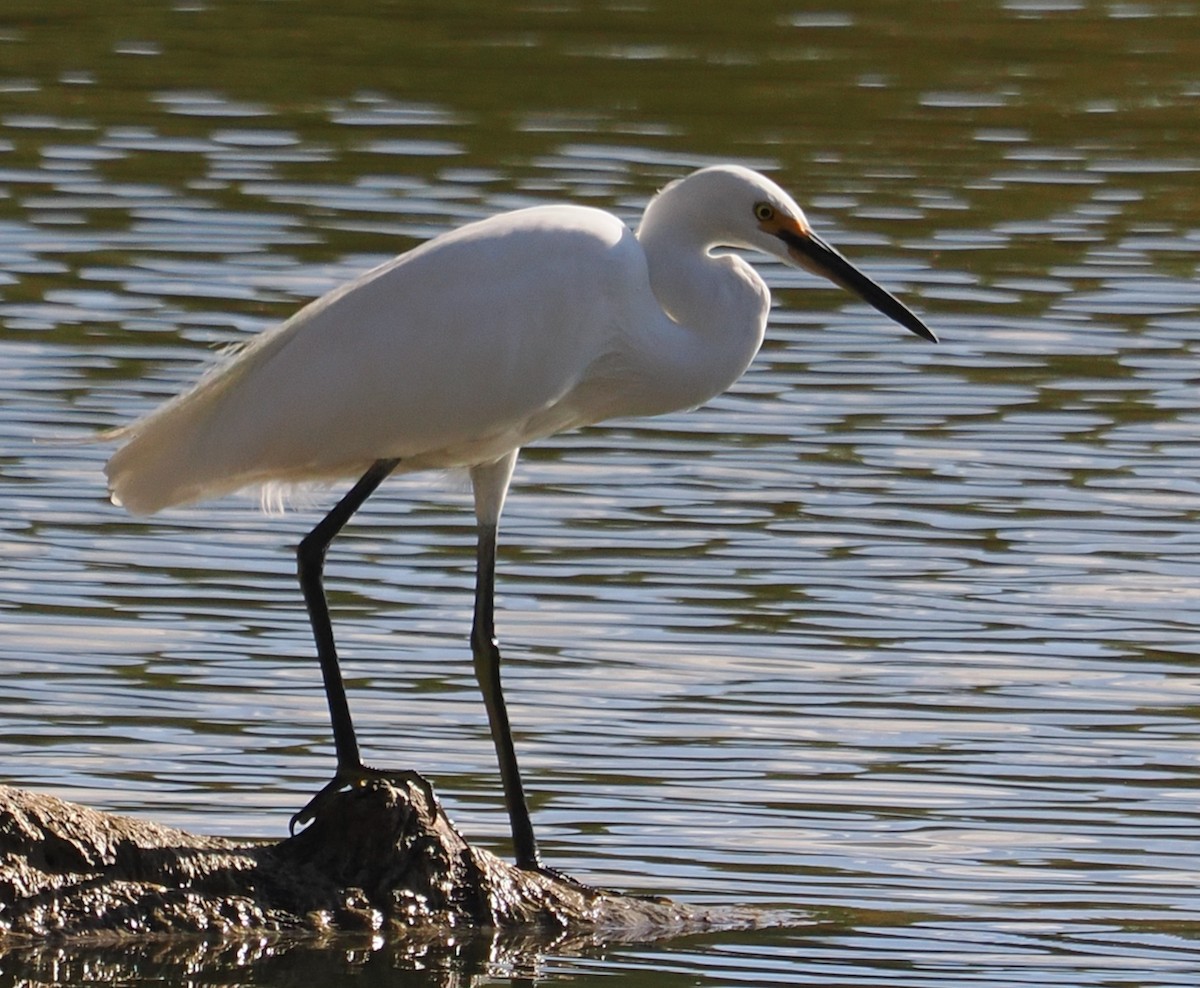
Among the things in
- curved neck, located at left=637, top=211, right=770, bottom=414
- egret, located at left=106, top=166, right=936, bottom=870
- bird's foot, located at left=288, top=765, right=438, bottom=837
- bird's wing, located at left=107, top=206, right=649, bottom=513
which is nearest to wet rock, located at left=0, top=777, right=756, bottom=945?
bird's foot, located at left=288, top=765, right=438, bottom=837

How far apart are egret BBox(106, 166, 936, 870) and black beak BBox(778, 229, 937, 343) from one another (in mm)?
28

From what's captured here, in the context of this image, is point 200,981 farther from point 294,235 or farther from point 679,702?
point 294,235

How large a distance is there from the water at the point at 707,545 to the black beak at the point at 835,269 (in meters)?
1.21

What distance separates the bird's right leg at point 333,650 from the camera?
7543 millimetres

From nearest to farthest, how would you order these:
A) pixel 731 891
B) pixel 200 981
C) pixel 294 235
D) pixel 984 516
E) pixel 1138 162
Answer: pixel 200 981, pixel 731 891, pixel 984 516, pixel 294 235, pixel 1138 162

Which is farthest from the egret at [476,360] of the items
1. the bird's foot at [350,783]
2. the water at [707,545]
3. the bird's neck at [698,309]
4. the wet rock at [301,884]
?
the water at [707,545]

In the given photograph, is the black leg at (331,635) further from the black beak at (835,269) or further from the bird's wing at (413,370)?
the black beak at (835,269)

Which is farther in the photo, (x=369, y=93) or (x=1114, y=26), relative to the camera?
(x=1114, y=26)

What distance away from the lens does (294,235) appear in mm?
14562

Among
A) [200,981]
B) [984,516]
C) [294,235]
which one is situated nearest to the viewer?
[200,981]

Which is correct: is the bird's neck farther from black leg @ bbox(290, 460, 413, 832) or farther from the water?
the water

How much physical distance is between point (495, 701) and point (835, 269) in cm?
148

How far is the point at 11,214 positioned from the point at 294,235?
137cm

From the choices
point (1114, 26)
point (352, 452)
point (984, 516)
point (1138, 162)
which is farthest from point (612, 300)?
point (1114, 26)
